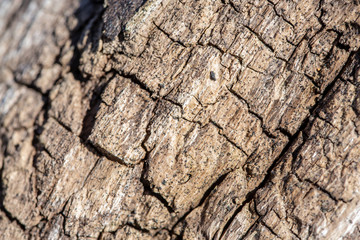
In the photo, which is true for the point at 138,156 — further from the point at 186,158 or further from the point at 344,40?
the point at 344,40

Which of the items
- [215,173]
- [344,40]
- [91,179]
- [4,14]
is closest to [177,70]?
[215,173]

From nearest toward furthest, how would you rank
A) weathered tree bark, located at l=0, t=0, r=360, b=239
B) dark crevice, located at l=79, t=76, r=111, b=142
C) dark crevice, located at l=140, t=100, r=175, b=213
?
weathered tree bark, located at l=0, t=0, r=360, b=239 < dark crevice, located at l=140, t=100, r=175, b=213 < dark crevice, located at l=79, t=76, r=111, b=142

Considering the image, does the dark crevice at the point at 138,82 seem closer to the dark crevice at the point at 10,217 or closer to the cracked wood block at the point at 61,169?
the cracked wood block at the point at 61,169

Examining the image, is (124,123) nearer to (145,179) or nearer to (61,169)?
(145,179)

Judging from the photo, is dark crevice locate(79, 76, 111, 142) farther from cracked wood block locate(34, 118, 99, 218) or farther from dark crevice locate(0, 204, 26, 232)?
dark crevice locate(0, 204, 26, 232)

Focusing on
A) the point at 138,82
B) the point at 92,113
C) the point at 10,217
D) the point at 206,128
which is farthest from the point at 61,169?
the point at 206,128

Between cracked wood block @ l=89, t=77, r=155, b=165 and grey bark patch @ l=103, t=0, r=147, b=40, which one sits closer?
cracked wood block @ l=89, t=77, r=155, b=165

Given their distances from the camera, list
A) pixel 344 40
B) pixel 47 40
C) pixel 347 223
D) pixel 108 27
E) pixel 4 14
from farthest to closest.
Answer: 1. pixel 4 14
2. pixel 47 40
3. pixel 108 27
4. pixel 344 40
5. pixel 347 223

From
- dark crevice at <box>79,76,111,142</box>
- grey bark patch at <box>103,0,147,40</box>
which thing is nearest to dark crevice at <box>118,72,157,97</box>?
dark crevice at <box>79,76,111,142</box>
